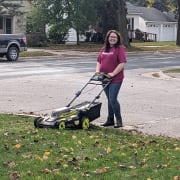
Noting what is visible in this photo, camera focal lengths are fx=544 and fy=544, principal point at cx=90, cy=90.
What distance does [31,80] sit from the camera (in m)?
18.3

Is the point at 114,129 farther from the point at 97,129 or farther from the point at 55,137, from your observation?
the point at 55,137

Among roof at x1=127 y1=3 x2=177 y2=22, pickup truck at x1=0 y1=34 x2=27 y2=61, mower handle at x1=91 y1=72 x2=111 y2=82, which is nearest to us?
mower handle at x1=91 y1=72 x2=111 y2=82

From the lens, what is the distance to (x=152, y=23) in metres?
76.0

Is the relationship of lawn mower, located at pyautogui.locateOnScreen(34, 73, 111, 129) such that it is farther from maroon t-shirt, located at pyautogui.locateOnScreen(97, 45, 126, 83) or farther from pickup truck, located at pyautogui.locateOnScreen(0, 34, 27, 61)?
pickup truck, located at pyautogui.locateOnScreen(0, 34, 27, 61)

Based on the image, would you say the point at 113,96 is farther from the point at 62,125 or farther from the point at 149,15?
the point at 149,15

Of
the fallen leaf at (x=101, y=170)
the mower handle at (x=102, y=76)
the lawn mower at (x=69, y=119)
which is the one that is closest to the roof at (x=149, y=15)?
the mower handle at (x=102, y=76)

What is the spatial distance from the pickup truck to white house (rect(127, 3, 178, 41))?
43845mm

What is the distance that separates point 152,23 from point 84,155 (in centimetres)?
7042

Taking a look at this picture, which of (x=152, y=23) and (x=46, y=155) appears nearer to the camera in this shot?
(x=46, y=155)

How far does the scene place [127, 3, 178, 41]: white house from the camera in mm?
75062

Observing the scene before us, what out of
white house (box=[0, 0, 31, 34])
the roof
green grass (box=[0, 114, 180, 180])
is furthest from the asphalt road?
the roof

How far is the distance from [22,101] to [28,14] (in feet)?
118

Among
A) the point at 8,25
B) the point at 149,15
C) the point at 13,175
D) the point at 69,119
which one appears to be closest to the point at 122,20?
the point at 8,25

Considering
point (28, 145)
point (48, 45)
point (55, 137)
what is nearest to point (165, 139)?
point (55, 137)
